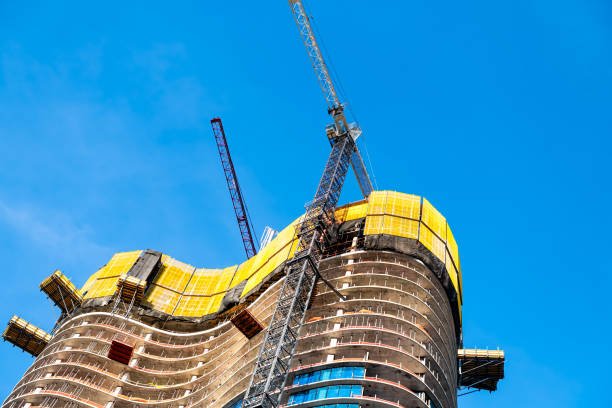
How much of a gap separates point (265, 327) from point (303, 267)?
33.4 feet

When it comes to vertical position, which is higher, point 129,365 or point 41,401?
point 129,365

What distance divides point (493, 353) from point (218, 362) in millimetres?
42257

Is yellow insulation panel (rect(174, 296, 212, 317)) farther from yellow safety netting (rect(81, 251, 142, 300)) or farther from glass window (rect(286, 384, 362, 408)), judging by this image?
glass window (rect(286, 384, 362, 408))

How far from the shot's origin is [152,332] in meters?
107

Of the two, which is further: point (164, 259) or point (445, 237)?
point (164, 259)

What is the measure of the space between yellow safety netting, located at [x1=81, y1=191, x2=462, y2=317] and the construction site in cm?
30

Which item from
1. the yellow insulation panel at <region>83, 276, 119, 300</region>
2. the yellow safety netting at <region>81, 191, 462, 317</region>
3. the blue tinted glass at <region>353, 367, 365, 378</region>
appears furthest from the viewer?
the yellow insulation panel at <region>83, 276, 119, 300</region>

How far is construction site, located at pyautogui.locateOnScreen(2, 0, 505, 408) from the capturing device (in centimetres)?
7519

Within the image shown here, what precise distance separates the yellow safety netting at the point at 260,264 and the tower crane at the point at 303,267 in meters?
4.56

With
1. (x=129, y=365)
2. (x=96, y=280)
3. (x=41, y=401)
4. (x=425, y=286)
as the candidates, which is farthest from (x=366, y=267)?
(x=96, y=280)

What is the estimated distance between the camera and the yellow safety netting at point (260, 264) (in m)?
97.2

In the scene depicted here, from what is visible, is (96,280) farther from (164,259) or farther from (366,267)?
(366,267)

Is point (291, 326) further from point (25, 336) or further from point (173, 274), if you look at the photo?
point (25, 336)

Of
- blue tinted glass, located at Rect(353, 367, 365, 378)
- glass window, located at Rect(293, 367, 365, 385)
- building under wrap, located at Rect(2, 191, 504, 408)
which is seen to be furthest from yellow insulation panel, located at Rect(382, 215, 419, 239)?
glass window, located at Rect(293, 367, 365, 385)
